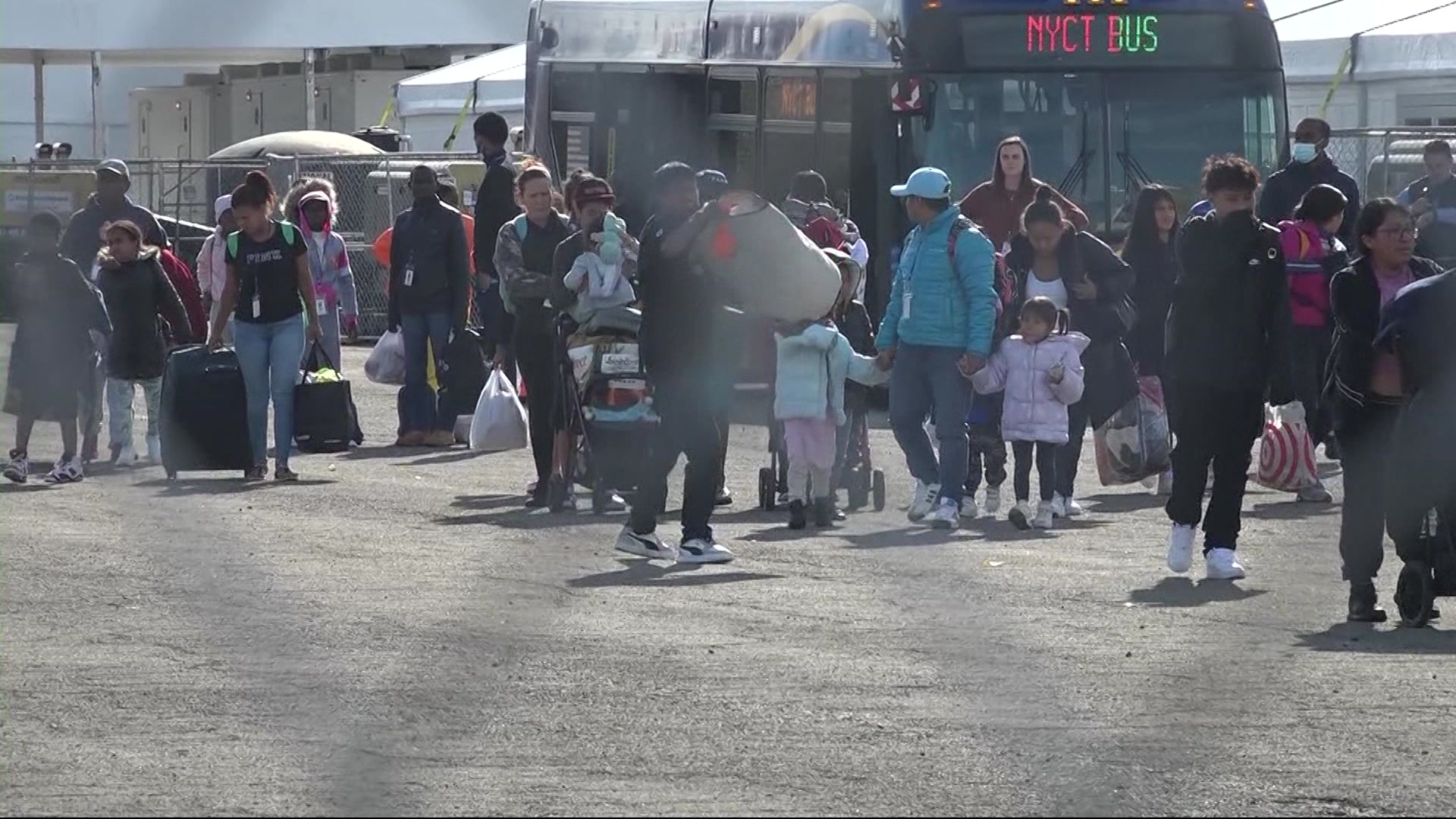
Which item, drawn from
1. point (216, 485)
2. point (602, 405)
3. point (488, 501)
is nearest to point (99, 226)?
point (216, 485)

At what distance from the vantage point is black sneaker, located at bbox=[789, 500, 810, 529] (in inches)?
399

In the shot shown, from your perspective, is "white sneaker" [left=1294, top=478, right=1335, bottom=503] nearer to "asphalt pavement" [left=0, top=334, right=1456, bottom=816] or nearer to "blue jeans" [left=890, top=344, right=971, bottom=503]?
"asphalt pavement" [left=0, top=334, right=1456, bottom=816]

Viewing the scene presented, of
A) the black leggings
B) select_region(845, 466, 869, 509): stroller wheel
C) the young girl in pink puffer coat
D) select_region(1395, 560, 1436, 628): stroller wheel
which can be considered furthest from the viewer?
select_region(845, 466, 869, 509): stroller wheel

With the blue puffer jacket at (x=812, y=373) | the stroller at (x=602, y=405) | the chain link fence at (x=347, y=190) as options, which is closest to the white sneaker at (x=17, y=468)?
the stroller at (x=602, y=405)

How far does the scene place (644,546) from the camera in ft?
29.7

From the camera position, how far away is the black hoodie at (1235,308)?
8.40 metres

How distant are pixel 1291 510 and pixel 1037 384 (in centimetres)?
158

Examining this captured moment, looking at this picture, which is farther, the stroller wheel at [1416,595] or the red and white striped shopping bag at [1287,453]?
the red and white striped shopping bag at [1287,453]

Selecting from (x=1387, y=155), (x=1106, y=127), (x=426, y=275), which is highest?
(x=1387, y=155)

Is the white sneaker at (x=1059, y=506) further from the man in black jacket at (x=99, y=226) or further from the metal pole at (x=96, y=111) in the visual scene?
the metal pole at (x=96, y=111)

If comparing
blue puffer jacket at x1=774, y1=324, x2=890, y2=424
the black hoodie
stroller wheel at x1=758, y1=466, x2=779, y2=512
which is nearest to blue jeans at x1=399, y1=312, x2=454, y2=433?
stroller wheel at x1=758, y1=466, x2=779, y2=512

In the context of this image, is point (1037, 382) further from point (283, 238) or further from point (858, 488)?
point (283, 238)

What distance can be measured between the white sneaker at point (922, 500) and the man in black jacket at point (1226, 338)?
2008mm

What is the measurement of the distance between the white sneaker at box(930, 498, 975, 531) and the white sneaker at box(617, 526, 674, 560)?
149 centimetres
